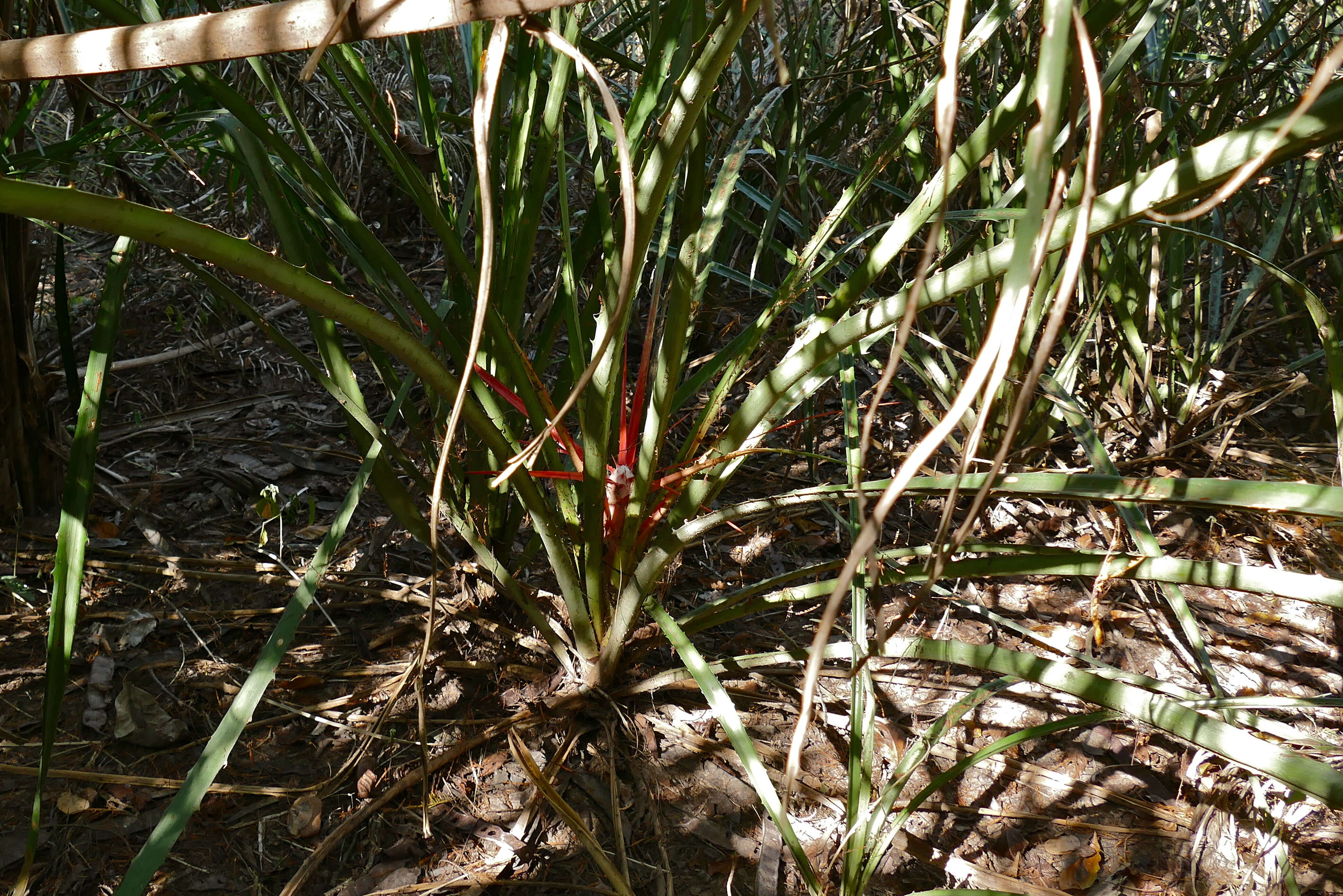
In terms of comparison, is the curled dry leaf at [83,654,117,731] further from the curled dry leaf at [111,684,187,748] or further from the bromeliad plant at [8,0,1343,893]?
the bromeliad plant at [8,0,1343,893]

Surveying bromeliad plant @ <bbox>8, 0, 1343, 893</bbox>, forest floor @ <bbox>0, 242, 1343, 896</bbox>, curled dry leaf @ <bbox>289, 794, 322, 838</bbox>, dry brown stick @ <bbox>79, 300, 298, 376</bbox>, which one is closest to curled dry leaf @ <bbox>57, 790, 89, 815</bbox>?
forest floor @ <bbox>0, 242, 1343, 896</bbox>

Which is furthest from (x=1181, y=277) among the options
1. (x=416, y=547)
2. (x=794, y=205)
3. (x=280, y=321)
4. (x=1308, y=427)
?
(x=280, y=321)

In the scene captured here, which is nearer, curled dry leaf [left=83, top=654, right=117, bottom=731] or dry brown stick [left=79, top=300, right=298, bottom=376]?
curled dry leaf [left=83, top=654, right=117, bottom=731]

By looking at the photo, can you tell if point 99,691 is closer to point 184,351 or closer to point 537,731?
point 537,731

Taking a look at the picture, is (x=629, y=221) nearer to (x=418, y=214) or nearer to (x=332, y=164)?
(x=332, y=164)

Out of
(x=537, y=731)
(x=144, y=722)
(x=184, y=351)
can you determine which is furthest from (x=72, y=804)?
(x=184, y=351)

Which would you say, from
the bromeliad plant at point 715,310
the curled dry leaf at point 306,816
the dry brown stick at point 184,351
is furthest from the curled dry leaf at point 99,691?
the dry brown stick at point 184,351

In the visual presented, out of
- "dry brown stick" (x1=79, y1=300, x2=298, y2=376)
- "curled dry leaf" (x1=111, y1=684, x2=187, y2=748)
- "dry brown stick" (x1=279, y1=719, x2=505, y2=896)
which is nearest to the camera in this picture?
"dry brown stick" (x1=279, y1=719, x2=505, y2=896)
